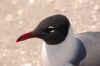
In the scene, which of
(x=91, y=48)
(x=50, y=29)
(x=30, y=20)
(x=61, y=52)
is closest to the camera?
(x=50, y=29)

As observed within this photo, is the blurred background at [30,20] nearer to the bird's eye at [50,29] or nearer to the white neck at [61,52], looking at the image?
the white neck at [61,52]

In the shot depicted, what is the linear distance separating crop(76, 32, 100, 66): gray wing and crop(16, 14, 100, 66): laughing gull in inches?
0.6

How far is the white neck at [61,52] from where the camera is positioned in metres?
3.08

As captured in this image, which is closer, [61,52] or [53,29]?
[53,29]

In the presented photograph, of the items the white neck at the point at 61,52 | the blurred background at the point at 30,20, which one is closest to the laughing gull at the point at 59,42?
the white neck at the point at 61,52

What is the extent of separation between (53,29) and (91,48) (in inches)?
19.0

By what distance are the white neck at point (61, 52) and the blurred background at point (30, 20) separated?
71 centimetres

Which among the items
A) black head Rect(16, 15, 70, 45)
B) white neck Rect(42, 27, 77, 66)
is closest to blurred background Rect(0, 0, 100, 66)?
white neck Rect(42, 27, 77, 66)

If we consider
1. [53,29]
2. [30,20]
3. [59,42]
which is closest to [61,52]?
[59,42]

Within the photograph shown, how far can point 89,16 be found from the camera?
14.3ft

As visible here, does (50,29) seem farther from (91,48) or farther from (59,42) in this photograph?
(91,48)

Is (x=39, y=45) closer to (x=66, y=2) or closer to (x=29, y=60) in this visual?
(x=29, y=60)

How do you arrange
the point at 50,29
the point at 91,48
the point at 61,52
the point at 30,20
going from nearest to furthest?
the point at 50,29
the point at 61,52
the point at 91,48
the point at 30,20

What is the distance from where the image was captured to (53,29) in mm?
2957
